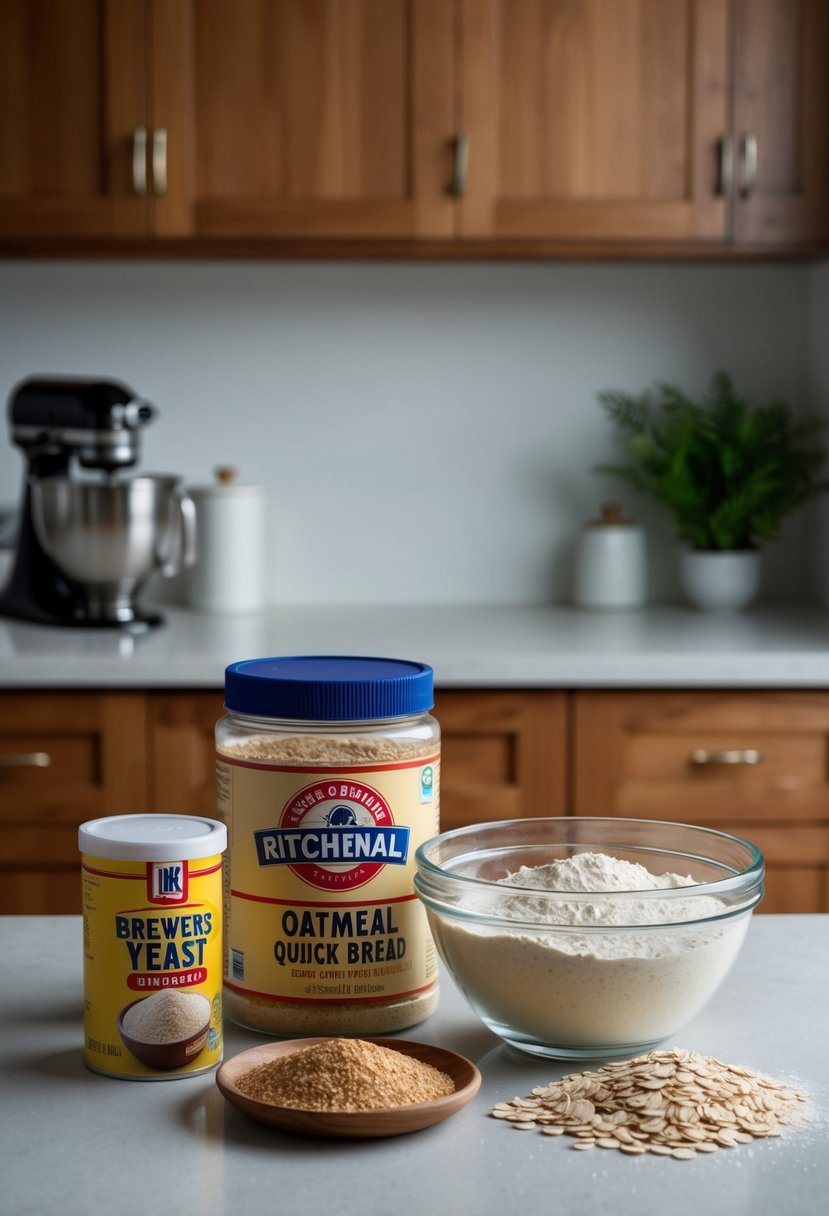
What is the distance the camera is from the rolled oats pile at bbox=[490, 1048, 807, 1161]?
0.66m

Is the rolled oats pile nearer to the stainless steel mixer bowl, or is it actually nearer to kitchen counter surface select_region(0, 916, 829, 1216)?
kitchen counter surface select_region(0, 916, 829, 1216)

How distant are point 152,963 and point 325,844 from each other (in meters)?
0.11

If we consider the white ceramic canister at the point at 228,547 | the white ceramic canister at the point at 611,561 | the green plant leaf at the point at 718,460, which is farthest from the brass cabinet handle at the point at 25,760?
the green plant leaf at the point at 718,460

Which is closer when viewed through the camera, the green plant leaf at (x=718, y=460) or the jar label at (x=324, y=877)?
the jar label at (x=324, y=877)

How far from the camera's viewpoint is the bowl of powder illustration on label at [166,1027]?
0.73 m

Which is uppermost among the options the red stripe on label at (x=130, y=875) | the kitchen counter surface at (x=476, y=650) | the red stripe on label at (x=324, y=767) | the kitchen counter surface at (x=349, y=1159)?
the red stripe on label at (x=324, y=767)

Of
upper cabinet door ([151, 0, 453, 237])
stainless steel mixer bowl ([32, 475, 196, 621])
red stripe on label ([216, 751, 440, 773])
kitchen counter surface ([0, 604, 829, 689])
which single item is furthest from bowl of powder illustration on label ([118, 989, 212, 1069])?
upper cabinet door ([151, 0, 453, 237])

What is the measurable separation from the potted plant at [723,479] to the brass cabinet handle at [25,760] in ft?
4.19

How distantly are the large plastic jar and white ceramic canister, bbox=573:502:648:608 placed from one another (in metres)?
1.96

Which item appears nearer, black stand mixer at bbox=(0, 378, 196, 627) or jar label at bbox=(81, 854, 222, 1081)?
jar label at bbox=(81, 854, 222, 1081)

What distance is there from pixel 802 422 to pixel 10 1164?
247cm

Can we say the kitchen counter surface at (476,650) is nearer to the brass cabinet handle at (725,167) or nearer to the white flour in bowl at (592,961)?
the brass cabinet handle at (725,167)

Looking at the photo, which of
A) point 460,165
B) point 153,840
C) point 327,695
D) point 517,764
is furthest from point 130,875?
point 460,165

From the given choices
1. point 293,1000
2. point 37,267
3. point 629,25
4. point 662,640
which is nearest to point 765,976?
point 293,1000
